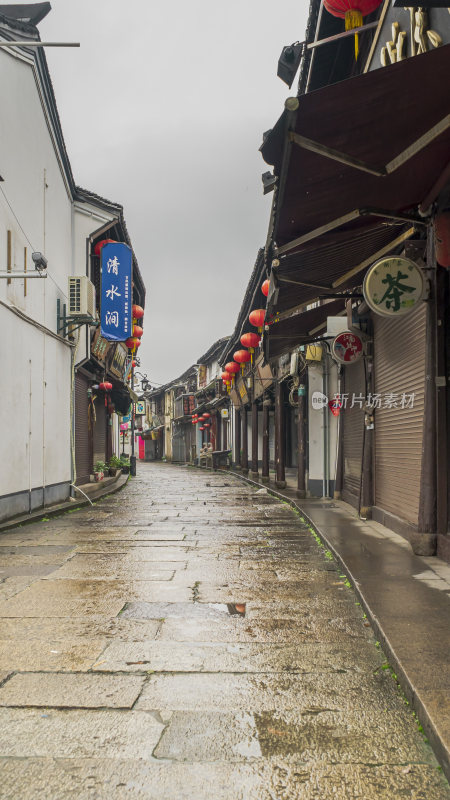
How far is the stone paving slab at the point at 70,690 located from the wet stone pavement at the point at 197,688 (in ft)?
0.05

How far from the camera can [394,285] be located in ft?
23.1

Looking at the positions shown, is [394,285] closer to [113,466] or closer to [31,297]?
[31,297]

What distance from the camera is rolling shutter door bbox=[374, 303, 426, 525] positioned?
8122 mm

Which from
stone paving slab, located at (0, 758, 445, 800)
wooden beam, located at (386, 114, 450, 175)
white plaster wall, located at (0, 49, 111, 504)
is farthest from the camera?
white plaster wall, located at (0, 49, 111, 504)

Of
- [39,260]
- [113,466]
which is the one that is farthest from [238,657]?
[113,466]

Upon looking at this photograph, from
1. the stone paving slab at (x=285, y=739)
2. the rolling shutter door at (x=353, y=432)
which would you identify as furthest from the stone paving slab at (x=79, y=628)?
the rolling shutter door at (x=353, y=432)

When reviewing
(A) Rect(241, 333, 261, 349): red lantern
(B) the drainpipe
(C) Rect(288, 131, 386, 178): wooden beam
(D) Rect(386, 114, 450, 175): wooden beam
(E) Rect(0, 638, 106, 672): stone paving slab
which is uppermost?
(A) Rect(241, 333, 261, 349): red lantern

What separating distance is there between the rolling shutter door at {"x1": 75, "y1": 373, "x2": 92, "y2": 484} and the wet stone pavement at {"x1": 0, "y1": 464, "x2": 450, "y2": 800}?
1049 cm

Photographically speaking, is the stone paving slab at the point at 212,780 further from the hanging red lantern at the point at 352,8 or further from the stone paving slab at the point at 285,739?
the hanging red lantern at the point at 352,8

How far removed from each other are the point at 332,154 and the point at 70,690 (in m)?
4.49

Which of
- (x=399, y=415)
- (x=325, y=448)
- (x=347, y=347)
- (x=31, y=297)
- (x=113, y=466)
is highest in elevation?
(x=31, y=297)

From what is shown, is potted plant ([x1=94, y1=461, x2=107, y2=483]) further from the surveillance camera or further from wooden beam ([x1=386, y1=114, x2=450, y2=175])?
wooden beam ([x1=386, y1=114, x2=450, y2=175])

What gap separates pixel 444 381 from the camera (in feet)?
22.5

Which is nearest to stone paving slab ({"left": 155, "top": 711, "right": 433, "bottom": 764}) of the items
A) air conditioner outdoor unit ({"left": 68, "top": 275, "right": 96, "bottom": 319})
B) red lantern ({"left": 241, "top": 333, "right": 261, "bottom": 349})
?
air conditioner outdoor unit ({"left": 68, "top": 275, "right": 96, "bottom": 319})
